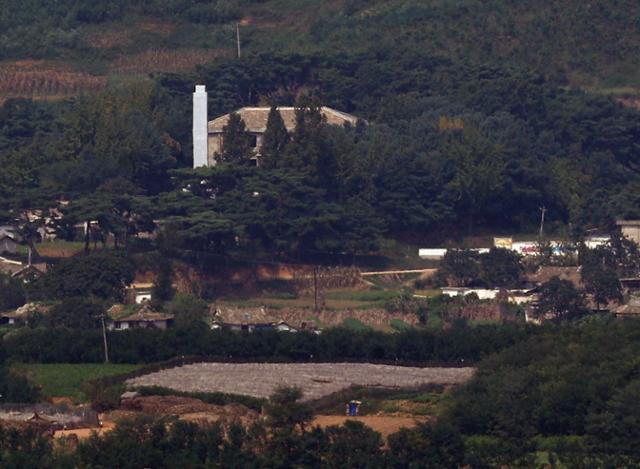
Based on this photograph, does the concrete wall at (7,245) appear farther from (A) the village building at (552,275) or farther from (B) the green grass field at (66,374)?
(A) the village building at (552,275)

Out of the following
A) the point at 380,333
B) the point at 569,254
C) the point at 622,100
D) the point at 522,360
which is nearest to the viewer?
the point at 522,360

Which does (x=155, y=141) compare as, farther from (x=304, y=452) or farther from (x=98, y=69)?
(x=304, y=452)

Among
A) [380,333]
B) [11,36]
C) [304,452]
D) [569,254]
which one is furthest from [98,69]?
[304,452]

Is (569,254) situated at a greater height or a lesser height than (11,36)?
lesser

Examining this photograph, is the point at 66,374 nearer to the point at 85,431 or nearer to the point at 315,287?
the point at 85,431

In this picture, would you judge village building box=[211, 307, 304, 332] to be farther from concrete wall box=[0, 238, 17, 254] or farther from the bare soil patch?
the bare soil patch

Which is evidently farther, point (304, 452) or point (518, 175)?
point (518, 175)

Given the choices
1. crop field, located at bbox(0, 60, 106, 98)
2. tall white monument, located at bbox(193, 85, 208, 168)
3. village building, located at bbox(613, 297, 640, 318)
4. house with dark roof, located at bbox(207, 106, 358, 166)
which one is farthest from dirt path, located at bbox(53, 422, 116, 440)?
crop field, located at bbox(0, 60, 106, 98)
